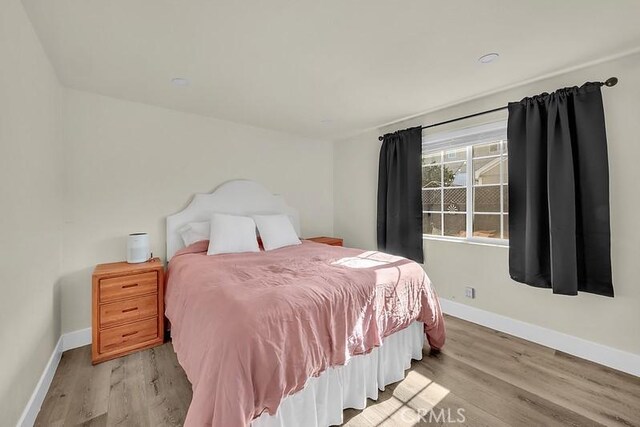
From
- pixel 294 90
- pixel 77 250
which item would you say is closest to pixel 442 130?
pixel 294 90

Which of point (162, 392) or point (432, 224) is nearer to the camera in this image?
point (162, 392)

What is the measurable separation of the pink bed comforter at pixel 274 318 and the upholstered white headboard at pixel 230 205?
1.84 ft

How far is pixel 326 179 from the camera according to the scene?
4.38m

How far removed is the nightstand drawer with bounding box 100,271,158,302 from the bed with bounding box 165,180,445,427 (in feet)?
0.46

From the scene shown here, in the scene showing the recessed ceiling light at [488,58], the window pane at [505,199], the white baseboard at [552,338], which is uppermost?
the recessed ceiling light at [488,58]

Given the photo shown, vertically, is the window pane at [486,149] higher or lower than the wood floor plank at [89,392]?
higher

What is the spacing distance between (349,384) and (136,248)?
7.07 ft

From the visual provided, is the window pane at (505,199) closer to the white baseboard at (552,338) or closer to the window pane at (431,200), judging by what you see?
the window pane at (431,200)

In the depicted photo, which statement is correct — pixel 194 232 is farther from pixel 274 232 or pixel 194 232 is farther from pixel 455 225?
pixel 455 225

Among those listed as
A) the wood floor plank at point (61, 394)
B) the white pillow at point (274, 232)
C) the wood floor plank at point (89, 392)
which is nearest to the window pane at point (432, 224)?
the white pillow at point (274, 232)

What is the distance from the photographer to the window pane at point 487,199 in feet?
8.89

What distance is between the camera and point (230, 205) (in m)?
3.25

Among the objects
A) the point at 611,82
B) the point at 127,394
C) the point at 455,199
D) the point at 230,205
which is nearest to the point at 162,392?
the point at 127,394

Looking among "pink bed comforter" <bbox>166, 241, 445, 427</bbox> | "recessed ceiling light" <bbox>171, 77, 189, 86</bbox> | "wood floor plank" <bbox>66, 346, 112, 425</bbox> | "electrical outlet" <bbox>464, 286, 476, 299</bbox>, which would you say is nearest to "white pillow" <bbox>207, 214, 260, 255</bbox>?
"pink bed comforter" <bbox>166, 241, 445, 427</bbox>
